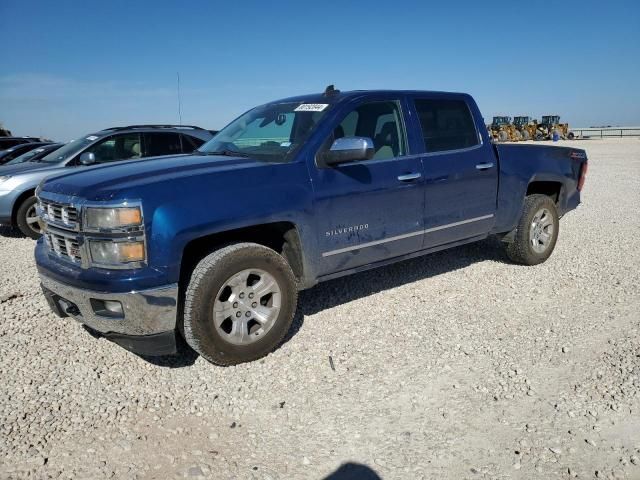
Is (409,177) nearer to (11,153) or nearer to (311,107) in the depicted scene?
(311,107)

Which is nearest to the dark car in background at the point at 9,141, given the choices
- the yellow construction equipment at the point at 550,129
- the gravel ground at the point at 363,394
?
the gravel ground at the point at 363,394

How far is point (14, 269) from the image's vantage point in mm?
6117

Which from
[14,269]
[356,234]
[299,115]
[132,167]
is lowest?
[14,269]

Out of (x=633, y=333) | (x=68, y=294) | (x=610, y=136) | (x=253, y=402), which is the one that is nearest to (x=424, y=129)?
(x=633, y=333)

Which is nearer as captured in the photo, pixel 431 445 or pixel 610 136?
pixel 431 445

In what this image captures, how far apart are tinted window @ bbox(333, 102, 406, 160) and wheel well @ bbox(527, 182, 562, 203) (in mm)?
2224

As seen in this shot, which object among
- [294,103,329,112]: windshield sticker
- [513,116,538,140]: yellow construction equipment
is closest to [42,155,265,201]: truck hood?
[294,103,329,112]: windshield sticker

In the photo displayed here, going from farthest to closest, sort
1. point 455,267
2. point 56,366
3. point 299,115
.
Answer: point 455,267
point 299,115
point 56,366

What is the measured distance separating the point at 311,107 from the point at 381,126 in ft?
2.18

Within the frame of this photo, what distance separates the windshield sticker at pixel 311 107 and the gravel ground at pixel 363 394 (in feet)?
5.77

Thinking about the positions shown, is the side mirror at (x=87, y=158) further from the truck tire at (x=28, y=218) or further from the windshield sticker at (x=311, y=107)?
the windshield sticker at (x=311, y=107)

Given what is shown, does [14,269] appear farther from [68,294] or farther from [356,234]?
[356,234]

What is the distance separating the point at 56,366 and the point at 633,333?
14.2 feet

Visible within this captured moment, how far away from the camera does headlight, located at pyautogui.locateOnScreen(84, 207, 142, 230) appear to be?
3.06 metres
